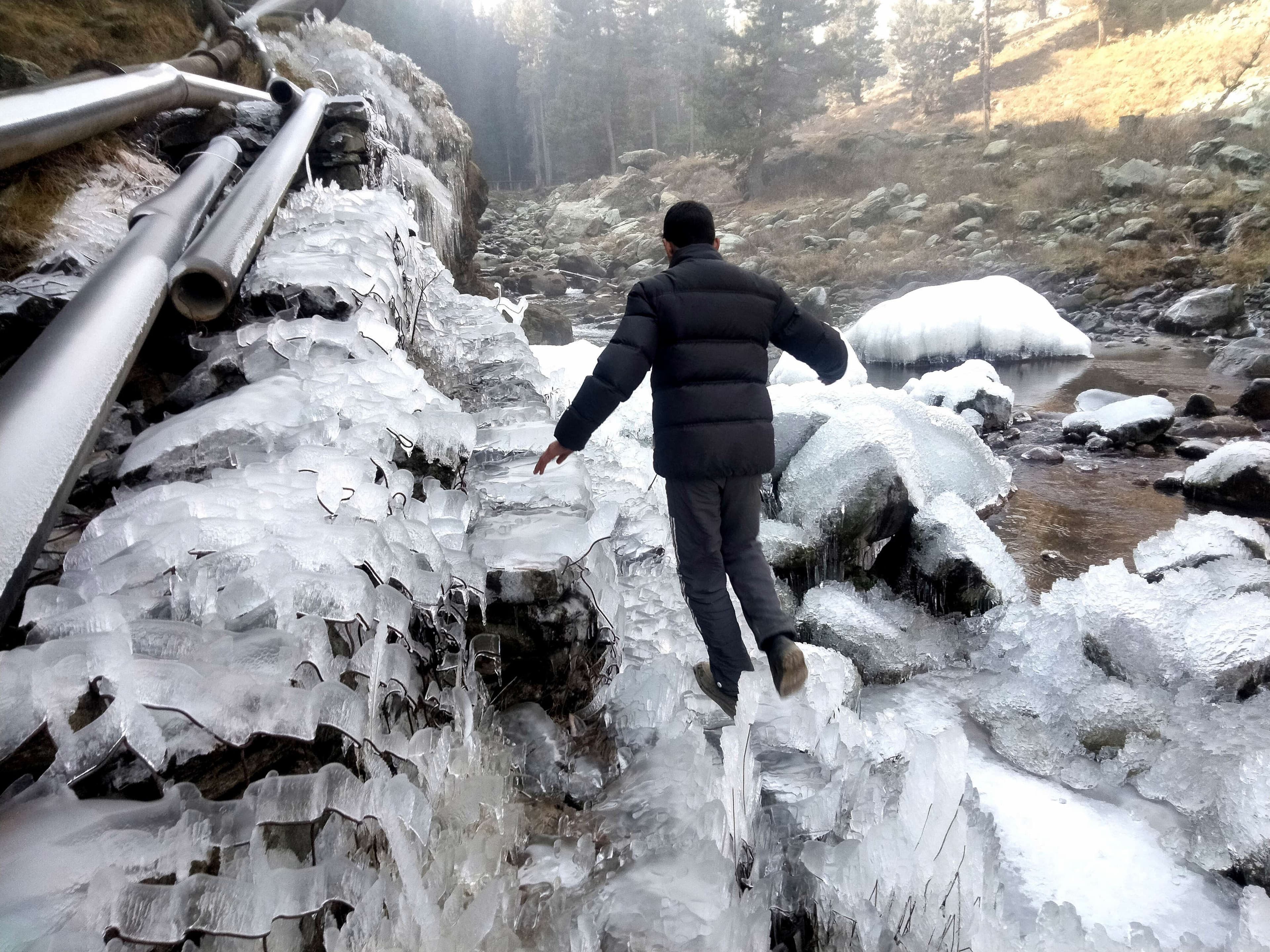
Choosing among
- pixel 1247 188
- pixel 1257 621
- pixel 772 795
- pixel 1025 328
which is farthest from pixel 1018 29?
pixel 772 795

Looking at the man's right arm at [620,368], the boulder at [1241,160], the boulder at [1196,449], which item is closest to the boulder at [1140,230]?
the boulder at [1241,160]

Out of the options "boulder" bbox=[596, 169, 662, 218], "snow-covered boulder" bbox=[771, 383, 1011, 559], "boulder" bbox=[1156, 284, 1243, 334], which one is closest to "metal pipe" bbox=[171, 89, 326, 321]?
"snow-covered boulder" bbox=[771, 383, 1011, 559]

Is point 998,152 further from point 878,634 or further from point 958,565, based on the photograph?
point 878,634

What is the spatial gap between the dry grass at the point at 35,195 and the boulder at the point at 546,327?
7805mm

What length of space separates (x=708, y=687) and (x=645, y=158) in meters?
29.4

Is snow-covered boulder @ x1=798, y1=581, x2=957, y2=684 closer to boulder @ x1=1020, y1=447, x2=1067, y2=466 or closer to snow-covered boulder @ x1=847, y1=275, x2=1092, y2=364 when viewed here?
boulder @ x1=1020, y1=447, x2=1067, y2=466

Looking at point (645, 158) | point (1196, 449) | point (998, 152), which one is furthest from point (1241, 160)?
point (645, 158)

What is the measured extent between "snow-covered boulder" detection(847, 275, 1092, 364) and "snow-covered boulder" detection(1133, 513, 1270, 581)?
7396 mm

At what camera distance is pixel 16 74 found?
2918 mm

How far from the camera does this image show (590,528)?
6.41ft

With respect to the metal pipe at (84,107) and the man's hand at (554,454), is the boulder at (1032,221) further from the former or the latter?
the man's hand at (554,454)

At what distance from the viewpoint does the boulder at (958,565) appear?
3543 mm

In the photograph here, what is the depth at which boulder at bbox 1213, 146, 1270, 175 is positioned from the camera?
47.0ft

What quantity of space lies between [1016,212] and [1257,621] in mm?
17879
